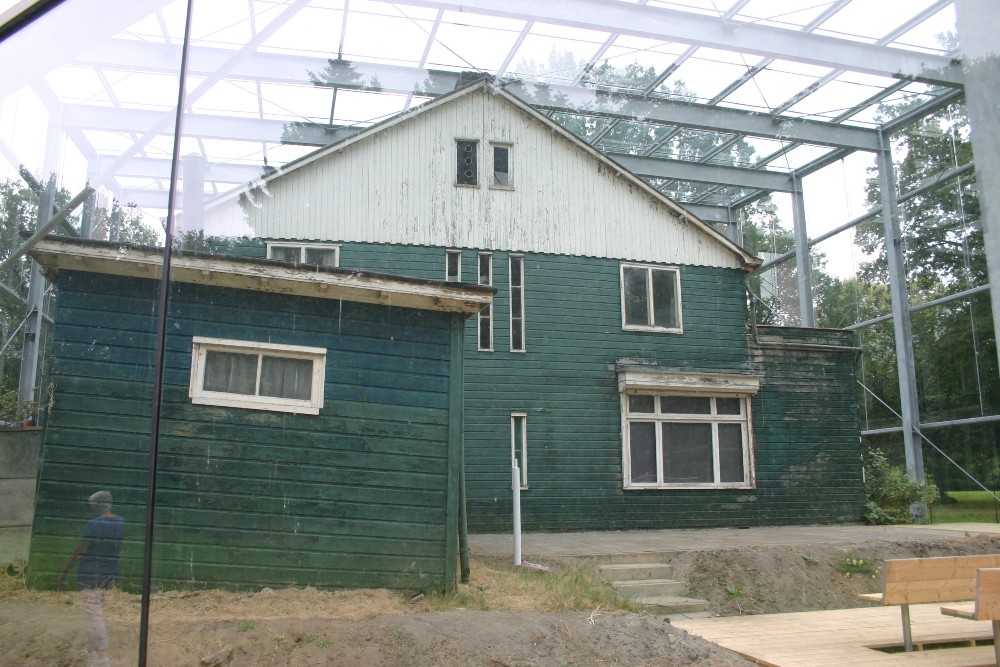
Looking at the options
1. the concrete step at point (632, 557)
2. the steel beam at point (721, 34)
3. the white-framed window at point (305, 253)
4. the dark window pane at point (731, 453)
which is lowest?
the concrete step at point (632, 557)

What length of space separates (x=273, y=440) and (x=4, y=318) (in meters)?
2.69

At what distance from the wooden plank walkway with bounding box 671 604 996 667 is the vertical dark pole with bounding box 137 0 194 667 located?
13.5 ft

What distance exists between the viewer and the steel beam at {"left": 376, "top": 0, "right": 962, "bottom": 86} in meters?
3.74

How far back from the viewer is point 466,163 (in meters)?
7.75

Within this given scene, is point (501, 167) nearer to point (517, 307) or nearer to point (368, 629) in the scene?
point (517, 307)

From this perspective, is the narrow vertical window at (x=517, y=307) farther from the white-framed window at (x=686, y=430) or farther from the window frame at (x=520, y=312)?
the white-framed window at (x=686, y=430)

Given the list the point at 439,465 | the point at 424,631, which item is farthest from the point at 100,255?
the point at 439,465

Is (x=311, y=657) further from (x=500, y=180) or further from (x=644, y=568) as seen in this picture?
(x=500, y=180)

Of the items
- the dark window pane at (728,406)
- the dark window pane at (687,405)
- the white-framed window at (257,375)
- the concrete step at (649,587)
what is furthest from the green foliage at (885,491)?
the white-framed window at (257,375)

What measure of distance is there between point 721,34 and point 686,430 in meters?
9.28

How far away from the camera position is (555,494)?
11312 mm

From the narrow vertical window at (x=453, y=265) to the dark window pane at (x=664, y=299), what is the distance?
3.84 m

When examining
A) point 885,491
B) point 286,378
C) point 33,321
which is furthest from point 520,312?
point 33,321

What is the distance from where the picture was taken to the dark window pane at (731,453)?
12289 mm
